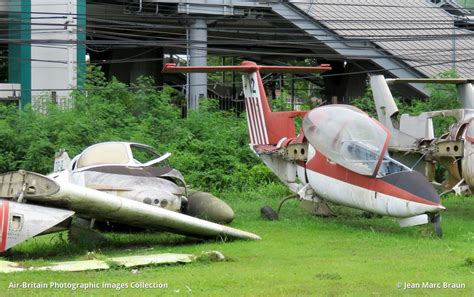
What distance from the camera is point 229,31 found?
36469 mm

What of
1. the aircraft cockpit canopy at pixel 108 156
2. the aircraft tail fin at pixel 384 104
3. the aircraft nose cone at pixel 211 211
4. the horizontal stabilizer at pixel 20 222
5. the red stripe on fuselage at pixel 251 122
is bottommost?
the aircraft nose cone at pixel 211 211

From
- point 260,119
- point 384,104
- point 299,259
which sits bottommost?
point 299,259

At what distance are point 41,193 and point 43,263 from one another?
111 cm

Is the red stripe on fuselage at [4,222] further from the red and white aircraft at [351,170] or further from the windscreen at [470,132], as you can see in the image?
the windscreen at [470,132]

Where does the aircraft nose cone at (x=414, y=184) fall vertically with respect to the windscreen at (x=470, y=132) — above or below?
below

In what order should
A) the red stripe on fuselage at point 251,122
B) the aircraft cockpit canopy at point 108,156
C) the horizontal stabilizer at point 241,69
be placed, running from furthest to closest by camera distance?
the red stripe on fuselage at point 251,122
the horizontal stabilizer at point 241,69
the aircraft cockpit canopy at point 108,156

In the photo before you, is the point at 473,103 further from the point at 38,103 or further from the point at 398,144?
the point at 38,103

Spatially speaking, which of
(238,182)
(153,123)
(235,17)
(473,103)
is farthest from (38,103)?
(473,103)

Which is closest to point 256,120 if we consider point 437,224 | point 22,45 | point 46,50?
point 437,224

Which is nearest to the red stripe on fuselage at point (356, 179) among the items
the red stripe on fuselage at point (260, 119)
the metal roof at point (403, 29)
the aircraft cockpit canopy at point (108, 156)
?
the aircraft cockpit canopy at point (108, 156)

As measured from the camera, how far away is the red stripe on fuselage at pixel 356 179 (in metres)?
13.6

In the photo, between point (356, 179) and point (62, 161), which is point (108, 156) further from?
point (356, 179)

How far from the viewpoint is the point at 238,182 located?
24.0m

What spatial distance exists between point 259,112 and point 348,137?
5.41m
